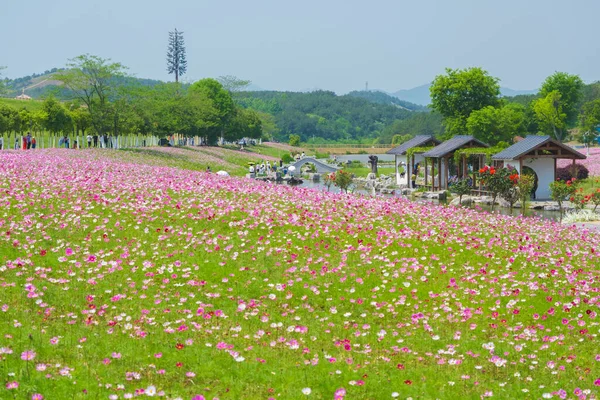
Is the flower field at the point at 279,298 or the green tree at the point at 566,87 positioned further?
the green tree at the point at 566,87

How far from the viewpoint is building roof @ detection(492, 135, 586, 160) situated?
145 ft

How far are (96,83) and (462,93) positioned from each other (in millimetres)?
44758

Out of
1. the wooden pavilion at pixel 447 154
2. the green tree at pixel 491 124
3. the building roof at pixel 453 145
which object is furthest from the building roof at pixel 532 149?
the green tree at pixel 491 124

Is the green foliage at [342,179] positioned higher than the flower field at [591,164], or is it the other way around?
the flower field at [591,164]

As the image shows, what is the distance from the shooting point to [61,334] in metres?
10.5

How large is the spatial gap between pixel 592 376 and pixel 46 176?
20.7 metres

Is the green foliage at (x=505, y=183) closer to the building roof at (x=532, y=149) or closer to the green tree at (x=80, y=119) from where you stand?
the building roof at (x=532, y=149)

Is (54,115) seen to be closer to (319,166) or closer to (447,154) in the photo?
(319,166)

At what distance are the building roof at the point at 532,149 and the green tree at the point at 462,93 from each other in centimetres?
3433

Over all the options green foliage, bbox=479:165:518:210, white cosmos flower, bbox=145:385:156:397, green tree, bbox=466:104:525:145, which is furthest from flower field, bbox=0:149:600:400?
green tree, bbox=466:104:525:145

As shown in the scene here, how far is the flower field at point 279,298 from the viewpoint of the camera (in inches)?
355

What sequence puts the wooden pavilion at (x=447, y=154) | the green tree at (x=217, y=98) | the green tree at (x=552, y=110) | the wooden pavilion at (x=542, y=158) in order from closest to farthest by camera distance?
1. the wooden pavilion at (x=542, y=158)
2. the wooden pavilion at (x=447, y=154)
3. the green tree at (x=552, y=110)
4. the green tree at (x=217, y=98)

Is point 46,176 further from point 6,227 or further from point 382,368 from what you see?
point 382,368

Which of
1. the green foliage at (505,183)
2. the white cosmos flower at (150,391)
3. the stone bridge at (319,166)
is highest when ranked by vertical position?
the stone bridge at (319,166)
